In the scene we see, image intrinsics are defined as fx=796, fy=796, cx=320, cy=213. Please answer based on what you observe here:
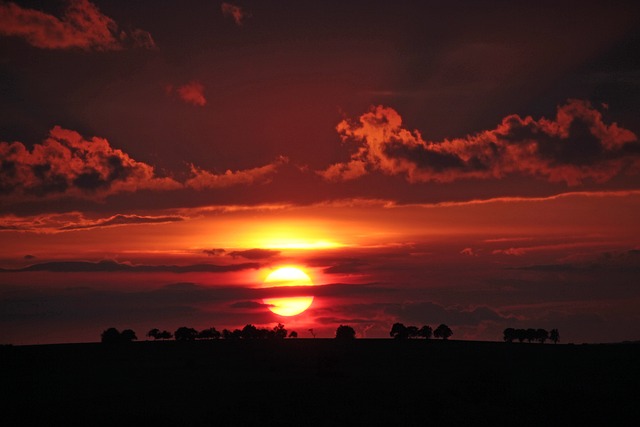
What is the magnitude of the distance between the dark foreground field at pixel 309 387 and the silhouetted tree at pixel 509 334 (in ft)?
154

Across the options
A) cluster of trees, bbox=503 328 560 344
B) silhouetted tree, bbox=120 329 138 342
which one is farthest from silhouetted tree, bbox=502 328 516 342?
silhouetted tree, bbox=120 329 138 342

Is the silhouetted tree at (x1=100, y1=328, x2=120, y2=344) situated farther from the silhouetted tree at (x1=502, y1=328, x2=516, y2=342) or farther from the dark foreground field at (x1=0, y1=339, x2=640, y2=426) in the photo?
the silhouetted tree at (x1=502, y1=328, x2=516, y2=342)

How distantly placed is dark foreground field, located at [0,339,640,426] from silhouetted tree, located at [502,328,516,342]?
4693cm

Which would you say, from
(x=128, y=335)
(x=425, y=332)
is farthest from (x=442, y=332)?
(x=128, y=335)

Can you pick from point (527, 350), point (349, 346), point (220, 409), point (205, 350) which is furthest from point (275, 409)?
point (527, 350)

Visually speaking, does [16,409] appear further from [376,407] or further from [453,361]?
[453,361]

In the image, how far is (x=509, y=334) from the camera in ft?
612

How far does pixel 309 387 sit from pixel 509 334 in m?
109

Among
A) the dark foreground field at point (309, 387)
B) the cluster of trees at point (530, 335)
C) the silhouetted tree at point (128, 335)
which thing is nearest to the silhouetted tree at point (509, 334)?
the cluster of trees at point (530, 335)

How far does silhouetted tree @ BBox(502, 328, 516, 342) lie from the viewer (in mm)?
185250

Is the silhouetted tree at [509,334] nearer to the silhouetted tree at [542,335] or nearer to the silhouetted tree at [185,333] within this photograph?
the silhouetted tree at [542,335]

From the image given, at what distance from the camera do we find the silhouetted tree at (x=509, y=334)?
185250 millimetres

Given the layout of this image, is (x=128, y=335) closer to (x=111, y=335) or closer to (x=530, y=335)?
(x=111, y=335)

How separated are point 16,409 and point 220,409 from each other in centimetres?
2030
